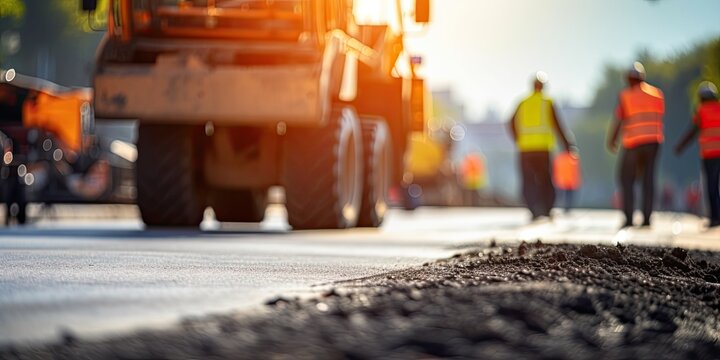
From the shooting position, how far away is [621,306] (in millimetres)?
4613

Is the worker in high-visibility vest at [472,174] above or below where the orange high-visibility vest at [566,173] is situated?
below

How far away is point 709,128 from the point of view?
17.6 m

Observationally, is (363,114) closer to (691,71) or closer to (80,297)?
(80,297)

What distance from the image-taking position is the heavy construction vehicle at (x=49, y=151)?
16578 mm

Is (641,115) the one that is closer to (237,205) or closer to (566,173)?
(237,205)

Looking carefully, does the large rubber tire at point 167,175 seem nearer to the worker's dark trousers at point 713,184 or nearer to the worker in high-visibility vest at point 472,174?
the worker's dark trousers at point 713,184

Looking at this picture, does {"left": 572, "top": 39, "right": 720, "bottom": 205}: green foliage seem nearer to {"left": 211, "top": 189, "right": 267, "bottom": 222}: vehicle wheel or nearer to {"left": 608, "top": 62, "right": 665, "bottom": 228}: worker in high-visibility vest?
{"left": 608, "top": 62, "right": 665, "bottom": 228}: worker in high-visibility vest

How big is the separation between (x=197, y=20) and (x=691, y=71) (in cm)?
6241

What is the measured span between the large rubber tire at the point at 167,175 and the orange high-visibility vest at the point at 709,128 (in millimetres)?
6867

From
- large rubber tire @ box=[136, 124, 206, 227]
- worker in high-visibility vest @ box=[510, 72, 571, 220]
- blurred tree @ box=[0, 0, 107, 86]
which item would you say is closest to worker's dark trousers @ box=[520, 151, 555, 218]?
worker in high-visibility vest @ box=[510, 72, 571, 220]

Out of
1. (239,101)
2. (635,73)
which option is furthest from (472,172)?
(239,101)

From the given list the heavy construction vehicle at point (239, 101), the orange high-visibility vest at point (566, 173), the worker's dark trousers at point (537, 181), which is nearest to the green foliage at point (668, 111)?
the orange high-visibility vest at point (566, 173)

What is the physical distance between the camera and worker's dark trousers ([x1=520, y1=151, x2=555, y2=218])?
60.0 ft

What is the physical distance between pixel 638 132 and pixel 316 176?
5.03 metres
